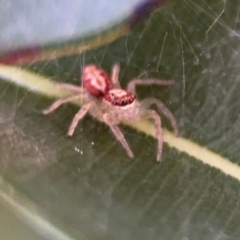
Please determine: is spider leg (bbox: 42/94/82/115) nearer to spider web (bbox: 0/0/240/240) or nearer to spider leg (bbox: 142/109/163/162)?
spider web (bbox: 0/0/240/240)

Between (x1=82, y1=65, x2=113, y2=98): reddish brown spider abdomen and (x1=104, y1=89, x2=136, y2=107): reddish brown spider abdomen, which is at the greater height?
(x1=82, y1=65, x2=113, y2=98): reddish brown spider abdomen

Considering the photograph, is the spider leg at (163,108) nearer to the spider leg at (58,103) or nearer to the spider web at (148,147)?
the spider web at (148,147)

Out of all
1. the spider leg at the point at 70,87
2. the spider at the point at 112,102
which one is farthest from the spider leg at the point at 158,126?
the spider leg at the point at 70,87

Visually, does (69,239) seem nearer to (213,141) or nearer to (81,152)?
(81,152)

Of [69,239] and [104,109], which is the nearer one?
[69,239]

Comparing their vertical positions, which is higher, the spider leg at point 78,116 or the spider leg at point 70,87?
the spider leg at point 70,87

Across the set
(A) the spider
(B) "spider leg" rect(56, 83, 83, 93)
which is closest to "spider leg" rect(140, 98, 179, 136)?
(A) the spider


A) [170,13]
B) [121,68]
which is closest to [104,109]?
[121,68]
